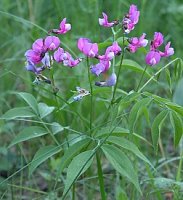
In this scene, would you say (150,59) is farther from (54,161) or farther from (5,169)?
(5,169)

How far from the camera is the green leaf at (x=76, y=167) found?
1535mm

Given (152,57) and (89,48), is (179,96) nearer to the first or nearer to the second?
(152,57)

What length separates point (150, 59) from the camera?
5.67 feet

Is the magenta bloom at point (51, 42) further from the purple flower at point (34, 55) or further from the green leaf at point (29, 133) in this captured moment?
the green leaf at point (29, 133)

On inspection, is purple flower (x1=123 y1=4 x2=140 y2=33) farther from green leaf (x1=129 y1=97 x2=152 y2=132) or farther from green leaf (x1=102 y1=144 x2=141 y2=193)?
→ green leaf (x1=102 y1=144 x2=141 y2=193)

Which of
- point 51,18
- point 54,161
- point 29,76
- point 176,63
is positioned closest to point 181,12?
point 51,18

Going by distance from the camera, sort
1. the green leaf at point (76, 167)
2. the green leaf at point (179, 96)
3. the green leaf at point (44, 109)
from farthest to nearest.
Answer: the green leaf at point (179, 96), the green leaf at point (44, 109), the green leaf at point (76, 167)

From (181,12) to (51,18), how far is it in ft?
2.66

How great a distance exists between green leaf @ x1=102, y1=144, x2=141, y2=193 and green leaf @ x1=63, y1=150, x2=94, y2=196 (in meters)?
0.05

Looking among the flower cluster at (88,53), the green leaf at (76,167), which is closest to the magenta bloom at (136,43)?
the flower cluster at (88,53)

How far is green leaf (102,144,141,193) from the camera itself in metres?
1.56

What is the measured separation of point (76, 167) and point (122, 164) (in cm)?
12

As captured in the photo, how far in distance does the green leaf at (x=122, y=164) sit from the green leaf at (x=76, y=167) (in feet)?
0.16

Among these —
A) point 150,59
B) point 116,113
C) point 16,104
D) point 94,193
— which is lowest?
point 94,193
